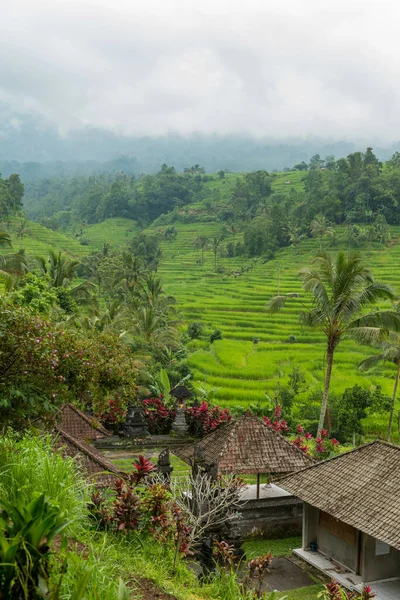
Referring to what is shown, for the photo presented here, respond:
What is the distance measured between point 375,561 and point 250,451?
310 centimetres

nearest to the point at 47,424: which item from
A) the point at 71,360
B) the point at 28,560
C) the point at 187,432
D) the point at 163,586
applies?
the point at 71,360

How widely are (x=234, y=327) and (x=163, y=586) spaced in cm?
2964

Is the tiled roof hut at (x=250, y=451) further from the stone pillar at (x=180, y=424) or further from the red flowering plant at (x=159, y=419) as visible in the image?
the red flowering plant at (x=159, y=419)

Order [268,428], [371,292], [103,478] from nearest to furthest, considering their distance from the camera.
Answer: [103,478], [268,428], [371,292]

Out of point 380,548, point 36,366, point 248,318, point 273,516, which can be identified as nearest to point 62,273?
point 248,318

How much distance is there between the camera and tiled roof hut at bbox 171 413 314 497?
11.6 meters

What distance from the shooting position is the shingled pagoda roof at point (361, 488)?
923 centimetres

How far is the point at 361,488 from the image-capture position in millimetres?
10102

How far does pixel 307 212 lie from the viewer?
52.7m

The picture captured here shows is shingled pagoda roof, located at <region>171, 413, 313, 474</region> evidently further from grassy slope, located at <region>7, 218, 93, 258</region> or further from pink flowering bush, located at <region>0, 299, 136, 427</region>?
grassy slope, located at <region>7, 218, 93, 258</region>

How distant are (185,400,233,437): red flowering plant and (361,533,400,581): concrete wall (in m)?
7.49

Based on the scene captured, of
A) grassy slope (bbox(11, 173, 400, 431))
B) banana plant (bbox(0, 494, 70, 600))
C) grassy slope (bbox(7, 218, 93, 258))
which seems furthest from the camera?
grassy slope (bbox(7, 218, 93, 258))

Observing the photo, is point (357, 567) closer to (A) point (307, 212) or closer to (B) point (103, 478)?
(B) point (103, 478)

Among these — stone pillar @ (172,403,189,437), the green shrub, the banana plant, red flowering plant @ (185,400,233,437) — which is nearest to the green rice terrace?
the green shrub
